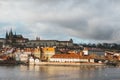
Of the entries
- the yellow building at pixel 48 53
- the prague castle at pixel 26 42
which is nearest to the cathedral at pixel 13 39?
the prague castle at pixel 26 42

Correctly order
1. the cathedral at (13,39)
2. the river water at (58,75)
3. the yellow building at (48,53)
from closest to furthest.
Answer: the river water at (58,75)
the yellow building at (48,53)
the cathedral at (13,39)

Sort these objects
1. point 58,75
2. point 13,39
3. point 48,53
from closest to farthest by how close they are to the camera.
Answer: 1. point 58,75
2. point 48,53
3. point 13,39

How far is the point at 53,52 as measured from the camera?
101312 millimetres

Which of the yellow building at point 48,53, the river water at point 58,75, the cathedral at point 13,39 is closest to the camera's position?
the river water at point 58,75

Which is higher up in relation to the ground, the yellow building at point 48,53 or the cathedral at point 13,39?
the cathedral at point 13,39

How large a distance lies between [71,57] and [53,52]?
1257 centimetres

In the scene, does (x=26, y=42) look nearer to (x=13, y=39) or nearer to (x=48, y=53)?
(x=13, y=39)

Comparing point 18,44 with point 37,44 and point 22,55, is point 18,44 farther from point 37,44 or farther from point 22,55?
point 22,55

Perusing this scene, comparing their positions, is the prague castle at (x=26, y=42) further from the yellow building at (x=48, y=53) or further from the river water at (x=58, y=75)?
the river water at (x=58, y=75)

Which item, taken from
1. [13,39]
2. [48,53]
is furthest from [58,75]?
[13,39]

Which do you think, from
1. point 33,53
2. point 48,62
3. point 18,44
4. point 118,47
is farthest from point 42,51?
point 118,47

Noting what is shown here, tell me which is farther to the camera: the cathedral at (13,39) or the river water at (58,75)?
the cathedral at (13,39)

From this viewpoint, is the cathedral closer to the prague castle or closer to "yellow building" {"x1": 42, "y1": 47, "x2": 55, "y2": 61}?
the prague castle

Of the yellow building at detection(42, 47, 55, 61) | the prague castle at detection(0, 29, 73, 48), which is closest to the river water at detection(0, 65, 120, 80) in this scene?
the yellow building at detection(42, 47, 55, 61)
